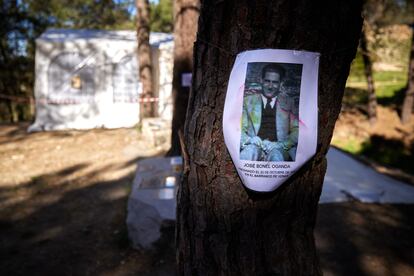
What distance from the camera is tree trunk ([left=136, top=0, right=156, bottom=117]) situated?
9805 millimetres

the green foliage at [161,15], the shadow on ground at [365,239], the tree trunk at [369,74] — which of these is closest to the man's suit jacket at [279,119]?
the shadow on ground at [365,239]

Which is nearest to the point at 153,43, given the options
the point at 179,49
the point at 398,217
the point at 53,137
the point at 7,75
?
the point at 53,137

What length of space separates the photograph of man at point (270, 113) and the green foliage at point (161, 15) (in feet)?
85.8

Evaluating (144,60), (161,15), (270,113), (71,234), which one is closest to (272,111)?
(270,113)

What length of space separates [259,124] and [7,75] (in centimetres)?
2021

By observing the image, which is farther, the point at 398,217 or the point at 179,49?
the point at 179,49

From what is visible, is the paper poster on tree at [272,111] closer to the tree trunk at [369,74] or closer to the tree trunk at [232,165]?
the tree trunk at [232,165]

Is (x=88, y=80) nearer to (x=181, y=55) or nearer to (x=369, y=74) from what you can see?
(x=181, y=55)

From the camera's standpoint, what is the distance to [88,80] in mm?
10445

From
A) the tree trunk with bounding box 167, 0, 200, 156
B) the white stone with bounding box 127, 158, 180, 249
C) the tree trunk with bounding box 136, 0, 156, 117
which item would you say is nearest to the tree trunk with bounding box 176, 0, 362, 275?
the white stone with bounding box 127, 158, 180, 249

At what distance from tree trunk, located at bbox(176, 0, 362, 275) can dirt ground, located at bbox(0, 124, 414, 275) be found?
1.86 metres

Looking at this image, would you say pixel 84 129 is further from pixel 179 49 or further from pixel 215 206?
pixel 215 206

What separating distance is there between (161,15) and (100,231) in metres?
24.9

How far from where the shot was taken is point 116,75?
34.6ft
